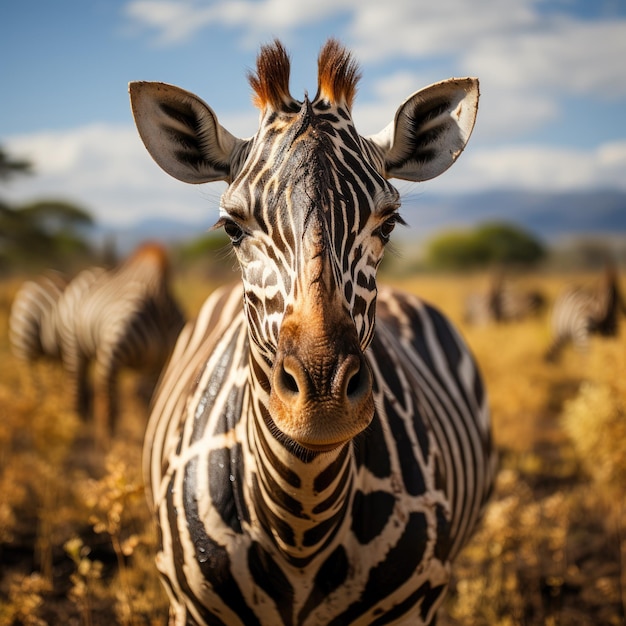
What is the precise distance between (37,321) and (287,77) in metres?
9.89

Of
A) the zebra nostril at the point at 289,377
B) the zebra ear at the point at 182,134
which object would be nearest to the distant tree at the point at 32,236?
the zebra ear at the point at 182,134

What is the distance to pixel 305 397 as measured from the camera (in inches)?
69.1

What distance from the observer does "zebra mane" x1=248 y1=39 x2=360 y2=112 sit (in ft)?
7.81

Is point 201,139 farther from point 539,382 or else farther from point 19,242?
point 19,242

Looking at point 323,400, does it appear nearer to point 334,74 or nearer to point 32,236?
point 334,74

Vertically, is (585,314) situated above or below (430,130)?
above

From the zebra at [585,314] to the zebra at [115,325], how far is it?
26.7 feet

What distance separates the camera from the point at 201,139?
260 centimetres

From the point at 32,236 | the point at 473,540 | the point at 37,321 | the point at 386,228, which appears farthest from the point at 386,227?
the point at 32,236

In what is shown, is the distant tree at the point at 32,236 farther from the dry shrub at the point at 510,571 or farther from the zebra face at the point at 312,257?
the zebra face at the point at 312,257

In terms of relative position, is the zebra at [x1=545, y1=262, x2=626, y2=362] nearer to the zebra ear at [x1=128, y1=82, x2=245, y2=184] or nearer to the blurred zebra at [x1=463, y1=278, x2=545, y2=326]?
the blurred zebra at [x1=463, y1=278, x2=545, y2=326]

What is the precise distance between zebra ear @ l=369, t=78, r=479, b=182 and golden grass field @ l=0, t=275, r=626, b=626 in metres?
1.91

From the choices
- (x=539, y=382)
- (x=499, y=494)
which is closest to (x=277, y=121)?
(x=499, y=494)

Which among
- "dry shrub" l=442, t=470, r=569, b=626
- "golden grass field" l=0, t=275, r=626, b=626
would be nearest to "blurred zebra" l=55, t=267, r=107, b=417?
"golden grass field" l=0, t=275, r=626, b=626
